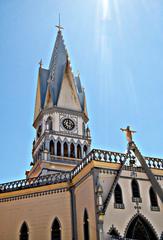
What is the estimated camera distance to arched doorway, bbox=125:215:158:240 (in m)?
17.5

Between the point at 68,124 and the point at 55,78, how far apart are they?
6284mm

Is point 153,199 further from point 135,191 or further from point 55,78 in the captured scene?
point 55,78

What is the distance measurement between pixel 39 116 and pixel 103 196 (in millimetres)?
20094

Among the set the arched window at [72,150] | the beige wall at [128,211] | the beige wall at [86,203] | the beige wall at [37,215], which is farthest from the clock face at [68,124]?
the beige wall at [128,211]

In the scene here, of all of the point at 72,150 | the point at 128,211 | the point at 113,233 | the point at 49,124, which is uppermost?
the point at 49,124

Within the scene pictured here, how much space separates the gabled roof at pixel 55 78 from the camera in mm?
37031

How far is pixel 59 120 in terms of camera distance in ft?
113

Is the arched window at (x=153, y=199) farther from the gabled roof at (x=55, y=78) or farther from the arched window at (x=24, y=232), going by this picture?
the gabled roof at (x=55, y=78)

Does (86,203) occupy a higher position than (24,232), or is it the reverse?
(86,203)

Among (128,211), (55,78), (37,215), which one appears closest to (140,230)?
(128,211)

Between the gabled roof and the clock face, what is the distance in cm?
216

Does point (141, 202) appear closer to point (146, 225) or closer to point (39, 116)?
point (146, 225)

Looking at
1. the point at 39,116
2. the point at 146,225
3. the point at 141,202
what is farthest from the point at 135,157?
the point at 39,116

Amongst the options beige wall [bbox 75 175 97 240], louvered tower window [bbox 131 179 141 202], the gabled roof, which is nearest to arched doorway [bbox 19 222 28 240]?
beige wall [bbox 75 175 97 240]
